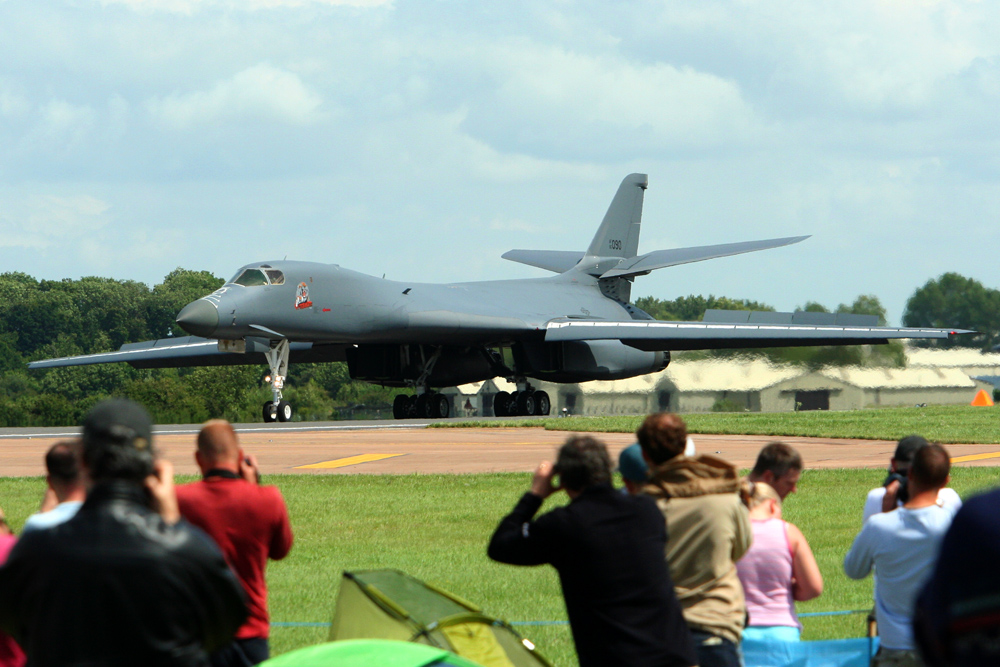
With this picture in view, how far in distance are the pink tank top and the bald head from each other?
83.8 inches

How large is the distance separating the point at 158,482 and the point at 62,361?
1331 inches

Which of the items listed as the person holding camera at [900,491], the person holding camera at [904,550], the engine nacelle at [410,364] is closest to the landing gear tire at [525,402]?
the engine nacelle at [410,364]

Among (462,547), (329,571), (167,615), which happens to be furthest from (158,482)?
(462,547)

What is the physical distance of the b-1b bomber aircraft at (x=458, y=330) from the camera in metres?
26.9

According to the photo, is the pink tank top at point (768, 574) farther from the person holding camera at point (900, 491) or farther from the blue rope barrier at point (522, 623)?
the blue rope barrier at point (522, 623)

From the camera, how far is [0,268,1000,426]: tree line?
1383 inches

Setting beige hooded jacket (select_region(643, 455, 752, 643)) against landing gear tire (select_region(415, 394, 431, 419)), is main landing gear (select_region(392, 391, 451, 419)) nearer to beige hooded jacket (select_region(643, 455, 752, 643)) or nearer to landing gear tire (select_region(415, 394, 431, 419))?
landing gear tire (select_region(415, 394, 431, 419))

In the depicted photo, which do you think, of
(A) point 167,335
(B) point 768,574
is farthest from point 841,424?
(A) point 167,335

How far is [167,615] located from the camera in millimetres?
2836

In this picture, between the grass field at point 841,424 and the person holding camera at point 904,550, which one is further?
the grass field at point 841,424

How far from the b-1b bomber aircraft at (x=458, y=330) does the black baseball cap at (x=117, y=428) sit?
22.6 metres

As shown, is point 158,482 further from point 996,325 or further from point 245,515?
point 996,325

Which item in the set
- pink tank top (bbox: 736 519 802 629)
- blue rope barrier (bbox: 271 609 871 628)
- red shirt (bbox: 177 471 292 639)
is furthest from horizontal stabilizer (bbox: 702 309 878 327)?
red shirt (bbox: 177 471 292 639)

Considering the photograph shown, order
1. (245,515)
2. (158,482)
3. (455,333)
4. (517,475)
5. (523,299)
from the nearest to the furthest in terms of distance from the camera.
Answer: (158,482) < (245,515) < (517,475) < (455,333) < (523,299)
